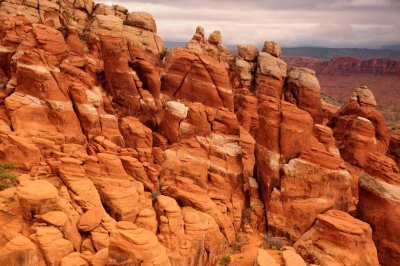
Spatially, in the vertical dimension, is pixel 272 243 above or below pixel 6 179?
below

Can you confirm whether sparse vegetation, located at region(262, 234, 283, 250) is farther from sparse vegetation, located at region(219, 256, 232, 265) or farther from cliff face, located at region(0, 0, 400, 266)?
sparse vegetation, located at region(219, 256, 232, 265)

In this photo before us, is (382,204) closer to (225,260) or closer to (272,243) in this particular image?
(272,243)

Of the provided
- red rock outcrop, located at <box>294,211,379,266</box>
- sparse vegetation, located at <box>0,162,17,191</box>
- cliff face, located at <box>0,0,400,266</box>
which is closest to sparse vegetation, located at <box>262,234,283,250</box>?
cliff face, located at <box>0,0,400,266</box>

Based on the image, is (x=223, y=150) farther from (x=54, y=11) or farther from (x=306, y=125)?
(x=54, y=11)

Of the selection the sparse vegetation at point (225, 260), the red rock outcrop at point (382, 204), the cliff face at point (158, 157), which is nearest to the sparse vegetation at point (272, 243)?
the cliff face at point (158, 157)

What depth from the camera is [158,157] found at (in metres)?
36.0

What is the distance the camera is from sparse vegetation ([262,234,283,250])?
30964mm

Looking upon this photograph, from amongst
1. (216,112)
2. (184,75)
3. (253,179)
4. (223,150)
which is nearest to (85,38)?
(184,75)

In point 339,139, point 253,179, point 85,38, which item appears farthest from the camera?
point 339,139

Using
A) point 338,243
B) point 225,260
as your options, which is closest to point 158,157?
point 225,260

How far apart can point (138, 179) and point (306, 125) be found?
16.8 meters

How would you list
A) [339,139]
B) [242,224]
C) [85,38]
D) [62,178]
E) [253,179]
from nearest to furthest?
[62,178], [242,224], [253,179], [85,38], [339,139]

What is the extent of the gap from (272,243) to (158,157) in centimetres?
1375

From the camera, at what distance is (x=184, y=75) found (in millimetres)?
42156
